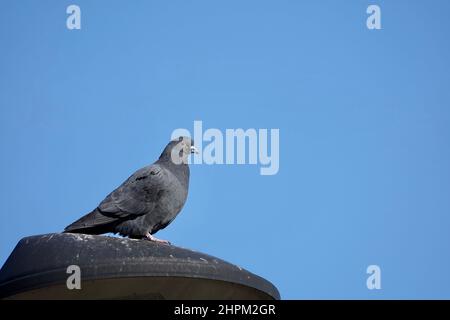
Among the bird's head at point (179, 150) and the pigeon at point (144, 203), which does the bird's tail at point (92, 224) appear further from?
the bird's head at point (179, 150)

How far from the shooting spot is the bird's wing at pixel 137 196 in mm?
10742

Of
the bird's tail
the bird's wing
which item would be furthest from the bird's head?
the bird's tail

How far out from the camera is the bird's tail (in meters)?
10.2

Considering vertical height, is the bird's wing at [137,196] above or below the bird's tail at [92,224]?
above

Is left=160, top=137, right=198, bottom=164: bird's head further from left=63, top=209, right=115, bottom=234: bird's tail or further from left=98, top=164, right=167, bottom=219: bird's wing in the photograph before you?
left=63, top=209, right=115, bottom=234: bird's tail

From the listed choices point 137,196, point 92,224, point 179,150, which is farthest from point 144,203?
point 179,150

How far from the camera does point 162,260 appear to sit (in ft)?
27.8

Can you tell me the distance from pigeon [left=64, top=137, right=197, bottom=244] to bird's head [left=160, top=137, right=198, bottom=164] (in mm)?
19

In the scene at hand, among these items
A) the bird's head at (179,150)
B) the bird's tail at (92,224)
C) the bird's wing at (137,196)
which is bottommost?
the bird's tail at (92,224)

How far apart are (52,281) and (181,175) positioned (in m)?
3.35

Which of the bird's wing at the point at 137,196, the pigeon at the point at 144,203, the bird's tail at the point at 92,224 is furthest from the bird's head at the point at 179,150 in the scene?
the bird's tail at the point at 92,224

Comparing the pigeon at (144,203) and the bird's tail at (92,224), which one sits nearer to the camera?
the bird's tail at (92,224)
